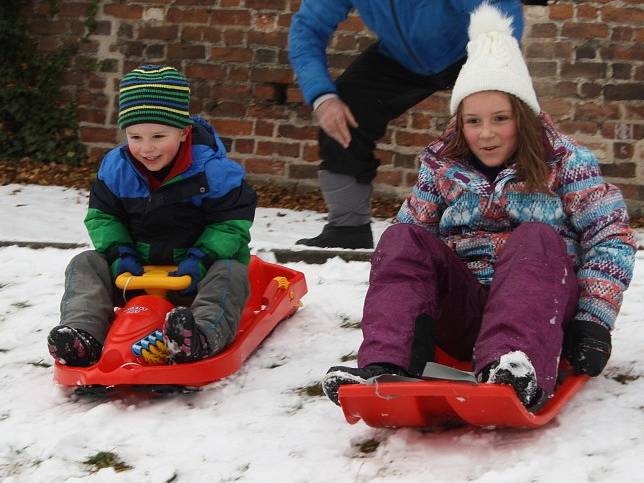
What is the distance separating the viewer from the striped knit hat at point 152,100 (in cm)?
290

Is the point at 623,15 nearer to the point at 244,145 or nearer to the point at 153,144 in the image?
the point at 244,145

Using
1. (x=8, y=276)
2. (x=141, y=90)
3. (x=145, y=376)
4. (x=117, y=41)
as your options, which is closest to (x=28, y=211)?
(x=117, y=41)

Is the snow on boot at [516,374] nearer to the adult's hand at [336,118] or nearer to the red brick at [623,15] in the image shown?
the adult's hand at [336,118]

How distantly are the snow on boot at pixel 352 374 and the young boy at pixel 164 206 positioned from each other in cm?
64

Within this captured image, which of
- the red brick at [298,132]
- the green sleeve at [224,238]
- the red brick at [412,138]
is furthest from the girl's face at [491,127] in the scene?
the red brick at [298,132]

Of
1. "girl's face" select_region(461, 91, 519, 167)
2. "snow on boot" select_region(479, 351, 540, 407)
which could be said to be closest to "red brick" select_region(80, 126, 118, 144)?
"girl's face" select_region(461, 91, 519, 167)

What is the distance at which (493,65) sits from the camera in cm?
254

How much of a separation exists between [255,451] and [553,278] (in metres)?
0.76

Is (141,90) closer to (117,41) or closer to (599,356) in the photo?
(599,356)

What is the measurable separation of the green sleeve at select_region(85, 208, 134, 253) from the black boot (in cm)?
145

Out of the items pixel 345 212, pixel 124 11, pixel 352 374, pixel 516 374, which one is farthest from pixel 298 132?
pixel 516 374

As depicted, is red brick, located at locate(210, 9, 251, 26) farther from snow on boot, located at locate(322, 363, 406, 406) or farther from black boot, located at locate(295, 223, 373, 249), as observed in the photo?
snow on boot, located at locate(322, 363, 406, 406)

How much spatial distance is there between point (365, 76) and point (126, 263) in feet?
5.04

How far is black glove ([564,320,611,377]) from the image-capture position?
231cm
